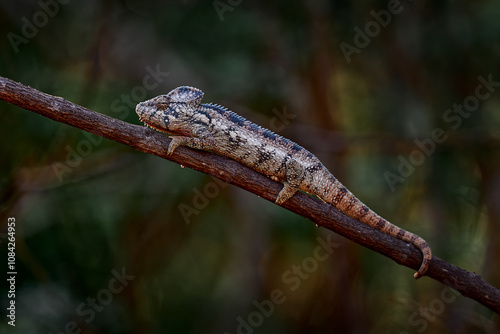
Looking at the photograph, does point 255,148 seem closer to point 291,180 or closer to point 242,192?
point 291,180

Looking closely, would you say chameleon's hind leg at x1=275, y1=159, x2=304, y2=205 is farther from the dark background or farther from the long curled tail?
the dark background

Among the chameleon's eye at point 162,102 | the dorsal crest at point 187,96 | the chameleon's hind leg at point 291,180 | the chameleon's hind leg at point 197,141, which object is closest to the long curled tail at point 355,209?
the chameleon's hind leg at point 291,180

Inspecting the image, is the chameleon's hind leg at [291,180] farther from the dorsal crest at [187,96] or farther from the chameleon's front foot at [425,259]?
the chameleon's front foot at [425,259]

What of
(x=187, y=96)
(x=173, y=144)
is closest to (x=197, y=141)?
(x=173, y=144)

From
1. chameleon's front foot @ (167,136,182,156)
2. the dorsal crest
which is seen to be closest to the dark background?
the dorsal crest

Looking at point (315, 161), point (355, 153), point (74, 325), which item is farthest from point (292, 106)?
→ point (74, 325)

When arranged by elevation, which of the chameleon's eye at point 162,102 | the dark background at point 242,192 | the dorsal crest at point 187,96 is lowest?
the dark background at point 242,192

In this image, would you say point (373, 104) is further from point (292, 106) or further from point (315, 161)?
point (315, 161)
